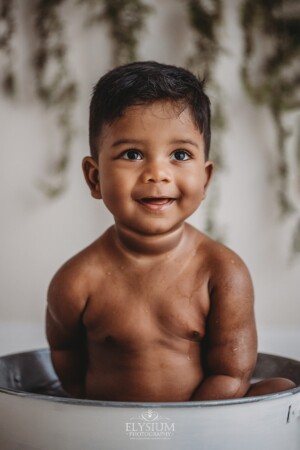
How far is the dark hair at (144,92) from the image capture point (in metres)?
0.60

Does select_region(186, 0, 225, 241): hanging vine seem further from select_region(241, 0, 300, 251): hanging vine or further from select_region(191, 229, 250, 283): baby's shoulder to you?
select_region(191, 229, 250, 283): baby's shoulder

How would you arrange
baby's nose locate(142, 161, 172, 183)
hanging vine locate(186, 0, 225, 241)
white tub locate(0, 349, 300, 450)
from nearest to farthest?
white tub locate(0, 349, 300, 450) < baby's nose locate(142, 161, 172, 183) < hanging vine locate(186, 0, 225, 241)

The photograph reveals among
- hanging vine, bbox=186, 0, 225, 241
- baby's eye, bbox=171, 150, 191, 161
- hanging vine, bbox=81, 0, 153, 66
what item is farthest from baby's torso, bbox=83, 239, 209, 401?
hanging vine, bbox=81, 0, 153, 66

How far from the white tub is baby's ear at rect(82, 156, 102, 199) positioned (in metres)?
0.26

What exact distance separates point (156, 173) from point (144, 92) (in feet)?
0.26

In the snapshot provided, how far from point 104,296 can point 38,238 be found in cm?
98

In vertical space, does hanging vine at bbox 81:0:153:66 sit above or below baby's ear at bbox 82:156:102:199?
above

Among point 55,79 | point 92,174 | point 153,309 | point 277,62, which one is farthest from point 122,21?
point 153,309

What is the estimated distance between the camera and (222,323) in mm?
620

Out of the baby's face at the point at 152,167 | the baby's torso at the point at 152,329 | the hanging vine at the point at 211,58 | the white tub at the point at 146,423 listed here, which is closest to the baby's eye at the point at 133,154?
the baby's face at the point at 152,167

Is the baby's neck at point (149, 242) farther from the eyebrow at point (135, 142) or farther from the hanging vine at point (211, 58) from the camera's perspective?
the hanging vine at point (211, 58)

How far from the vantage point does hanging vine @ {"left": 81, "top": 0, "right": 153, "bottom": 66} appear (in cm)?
153

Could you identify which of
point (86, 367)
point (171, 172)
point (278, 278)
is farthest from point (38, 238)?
point (171, 172)

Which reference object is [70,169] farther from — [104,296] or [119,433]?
[119,433]
